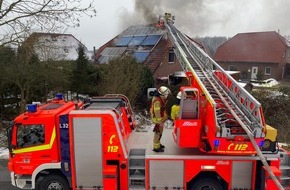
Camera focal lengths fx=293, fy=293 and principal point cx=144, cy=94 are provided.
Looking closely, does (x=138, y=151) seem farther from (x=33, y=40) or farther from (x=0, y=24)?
(x=0, y=24)

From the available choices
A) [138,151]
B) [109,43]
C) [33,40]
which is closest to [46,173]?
[138,151]

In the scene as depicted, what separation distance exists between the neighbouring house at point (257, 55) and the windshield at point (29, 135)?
31.2m

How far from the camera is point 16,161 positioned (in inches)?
257

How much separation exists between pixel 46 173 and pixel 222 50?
3721 cm

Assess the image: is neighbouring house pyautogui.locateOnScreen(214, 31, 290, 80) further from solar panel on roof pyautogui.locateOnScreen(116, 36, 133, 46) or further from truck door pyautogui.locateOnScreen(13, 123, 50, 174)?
truck door pyautogui.locateOnScreen(13, 123, 50, 174)

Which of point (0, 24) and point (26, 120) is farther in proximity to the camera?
point (0, 24)

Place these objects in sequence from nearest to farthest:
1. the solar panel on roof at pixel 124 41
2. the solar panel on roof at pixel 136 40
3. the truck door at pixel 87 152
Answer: the truck door at pixel 87 152, the solar panel on roof at pixel 136 40, the solar panel on roof at pixel 124 41

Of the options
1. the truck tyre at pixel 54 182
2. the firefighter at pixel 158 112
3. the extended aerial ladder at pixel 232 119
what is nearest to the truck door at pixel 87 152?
the truck tyre at pixel 54 182

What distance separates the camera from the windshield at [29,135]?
6.40m

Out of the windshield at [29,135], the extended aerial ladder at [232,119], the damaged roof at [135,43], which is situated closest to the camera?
the extended aerial ladder at [232,119]

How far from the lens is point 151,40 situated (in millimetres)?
22656

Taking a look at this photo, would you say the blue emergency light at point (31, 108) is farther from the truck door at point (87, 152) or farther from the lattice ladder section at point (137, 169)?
the lattice ladder section at point (137, 169)

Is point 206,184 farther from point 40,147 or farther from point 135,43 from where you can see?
point 135,43

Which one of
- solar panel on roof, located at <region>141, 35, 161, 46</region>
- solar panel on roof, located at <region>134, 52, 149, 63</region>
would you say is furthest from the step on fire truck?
solar panel on roof, located at <region>141, 35, 161, 46</region>
